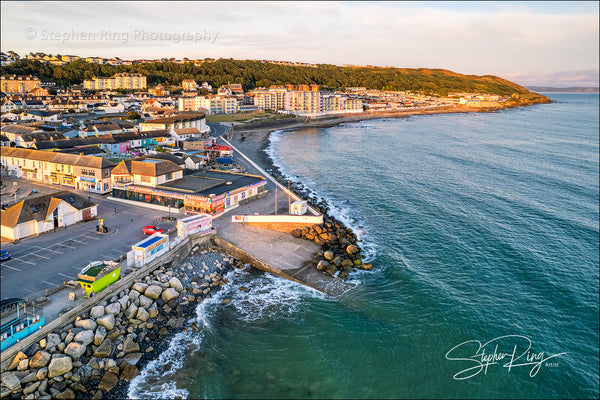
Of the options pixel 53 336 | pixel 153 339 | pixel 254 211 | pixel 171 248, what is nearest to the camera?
pixel 53 336

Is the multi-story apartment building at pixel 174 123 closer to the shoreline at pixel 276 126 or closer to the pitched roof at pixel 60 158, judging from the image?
the shoreline at pixel 276 126

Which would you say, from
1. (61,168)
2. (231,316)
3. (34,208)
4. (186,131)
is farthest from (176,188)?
(186,131)

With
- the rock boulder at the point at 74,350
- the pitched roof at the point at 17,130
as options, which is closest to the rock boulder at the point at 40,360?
the rock boulder at the point at 74,350

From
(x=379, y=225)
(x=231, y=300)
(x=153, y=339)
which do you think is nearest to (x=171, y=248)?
(x=231, y=300)

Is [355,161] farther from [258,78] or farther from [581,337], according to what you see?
[258,78]

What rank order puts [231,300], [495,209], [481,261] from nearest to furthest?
[231,300] < [481,261] < [495,209]

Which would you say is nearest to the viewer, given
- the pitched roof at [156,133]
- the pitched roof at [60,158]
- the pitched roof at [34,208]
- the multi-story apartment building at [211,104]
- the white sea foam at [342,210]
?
the pitched roof at [34,208]
